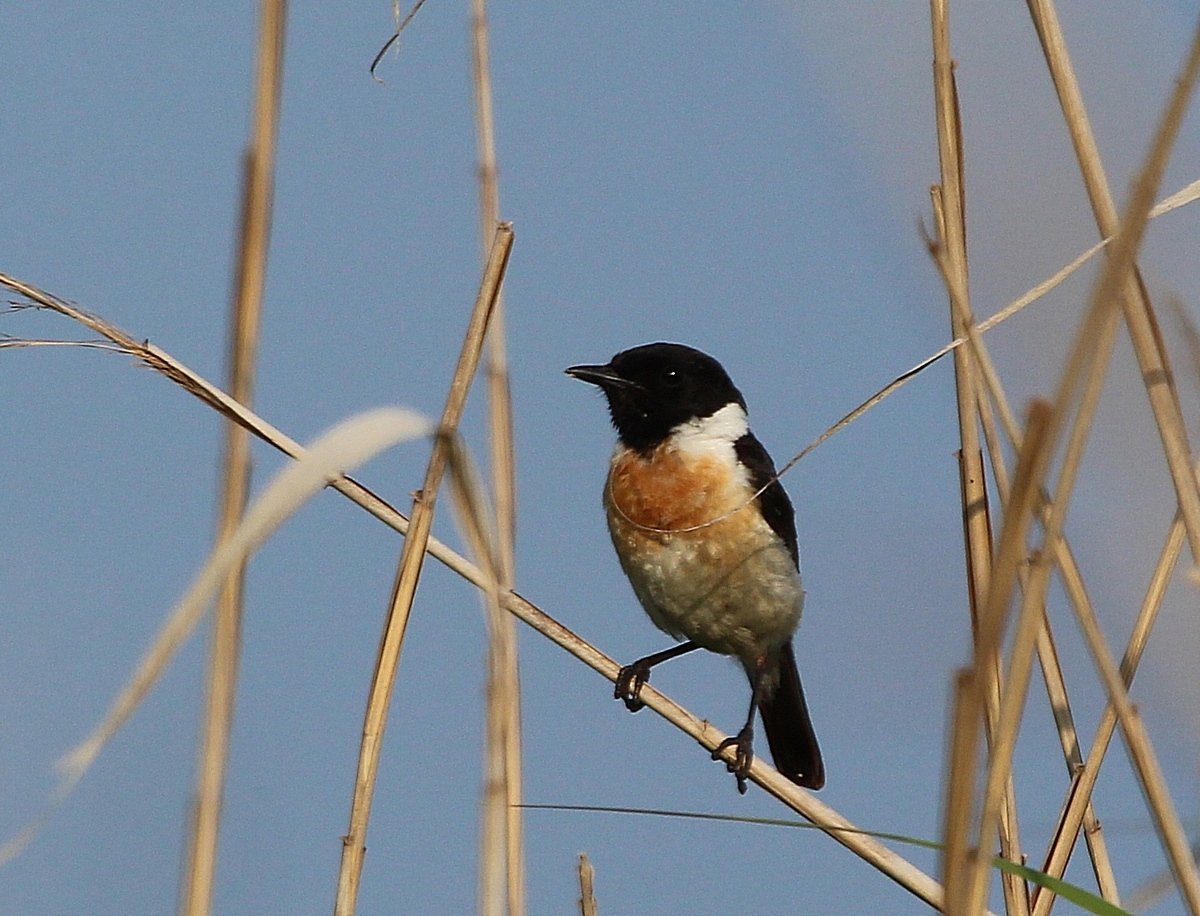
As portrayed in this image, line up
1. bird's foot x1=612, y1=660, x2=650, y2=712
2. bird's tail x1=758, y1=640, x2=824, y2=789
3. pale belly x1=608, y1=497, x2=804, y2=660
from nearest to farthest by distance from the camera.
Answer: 1. bird's foot x1=612, y1=660, x2=650, y2=712
2. pale belly x1=608, y1=497, x2=804, y2=660
3. bird's tail x1=758, y1=640, x2=824, y2=789

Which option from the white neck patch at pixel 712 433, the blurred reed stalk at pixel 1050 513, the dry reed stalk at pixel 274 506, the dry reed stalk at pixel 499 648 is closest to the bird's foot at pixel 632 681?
the white neck patch at pixel 712 433

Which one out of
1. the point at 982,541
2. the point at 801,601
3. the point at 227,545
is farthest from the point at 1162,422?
the point at 801,601

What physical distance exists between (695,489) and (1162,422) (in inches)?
77.2

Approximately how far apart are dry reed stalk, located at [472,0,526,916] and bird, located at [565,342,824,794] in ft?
3.96

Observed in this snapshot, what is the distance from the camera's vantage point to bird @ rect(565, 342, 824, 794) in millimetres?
4016

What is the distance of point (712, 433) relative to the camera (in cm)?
431

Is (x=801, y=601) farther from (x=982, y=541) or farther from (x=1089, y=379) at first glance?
(x=1089, y=379)

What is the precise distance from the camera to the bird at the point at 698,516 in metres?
4.02

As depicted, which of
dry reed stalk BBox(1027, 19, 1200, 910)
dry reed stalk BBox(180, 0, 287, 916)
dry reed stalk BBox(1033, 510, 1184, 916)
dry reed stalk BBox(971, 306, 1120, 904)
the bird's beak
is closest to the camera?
dry reed stalk BBox(1027, 19, 1200, 910)

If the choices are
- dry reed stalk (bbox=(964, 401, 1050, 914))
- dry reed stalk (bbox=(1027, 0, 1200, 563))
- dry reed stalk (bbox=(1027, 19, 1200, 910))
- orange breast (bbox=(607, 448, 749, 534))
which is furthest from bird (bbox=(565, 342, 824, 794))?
dry reed stalk (bbox=(1027, 19, 1200, 910))

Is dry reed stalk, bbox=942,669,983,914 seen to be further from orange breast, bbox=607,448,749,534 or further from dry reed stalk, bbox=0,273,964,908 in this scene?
orange breast, bbox=607,448,749,534

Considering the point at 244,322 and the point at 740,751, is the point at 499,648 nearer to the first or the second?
the point at 244,322

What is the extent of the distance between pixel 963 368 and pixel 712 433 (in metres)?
1.80

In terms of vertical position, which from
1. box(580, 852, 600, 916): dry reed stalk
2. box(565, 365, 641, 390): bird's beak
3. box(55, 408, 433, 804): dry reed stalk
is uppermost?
box(565, 365, 641, 390): bird's beak
